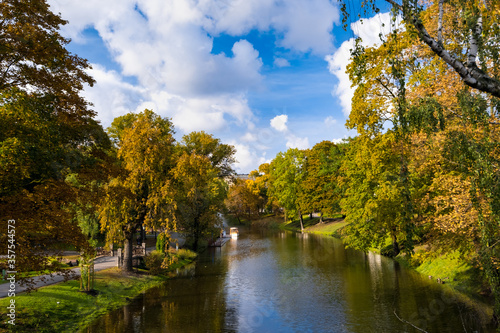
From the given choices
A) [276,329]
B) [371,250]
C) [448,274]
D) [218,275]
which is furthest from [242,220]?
[276,329]

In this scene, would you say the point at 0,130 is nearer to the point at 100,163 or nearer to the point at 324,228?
the point at 100,163

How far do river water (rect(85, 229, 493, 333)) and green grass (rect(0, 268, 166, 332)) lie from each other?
0.93m

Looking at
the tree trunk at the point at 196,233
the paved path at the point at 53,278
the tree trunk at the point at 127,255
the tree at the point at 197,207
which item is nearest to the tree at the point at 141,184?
the tree trunk at the point at 127,255

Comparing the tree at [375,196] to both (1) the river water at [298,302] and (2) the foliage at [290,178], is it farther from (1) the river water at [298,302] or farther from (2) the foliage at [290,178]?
(2) the foliage at [290,178]

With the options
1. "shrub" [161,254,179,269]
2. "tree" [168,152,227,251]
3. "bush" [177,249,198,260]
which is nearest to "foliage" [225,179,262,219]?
"tree" [168,152,227,251]

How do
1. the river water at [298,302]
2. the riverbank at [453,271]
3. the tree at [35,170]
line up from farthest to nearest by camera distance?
the riverbank at [453,271], the river water at [298,302], the tree at [35,170]

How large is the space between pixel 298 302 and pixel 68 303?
12.5m

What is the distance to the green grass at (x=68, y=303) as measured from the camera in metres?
14.1

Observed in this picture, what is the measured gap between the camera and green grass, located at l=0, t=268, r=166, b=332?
14102 millimetres

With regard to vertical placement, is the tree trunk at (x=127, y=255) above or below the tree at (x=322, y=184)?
below

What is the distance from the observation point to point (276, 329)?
14969 millimetres

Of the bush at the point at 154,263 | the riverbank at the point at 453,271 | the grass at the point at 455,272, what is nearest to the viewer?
the riverbank at the point at 453,271

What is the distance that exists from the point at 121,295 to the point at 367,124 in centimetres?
1937

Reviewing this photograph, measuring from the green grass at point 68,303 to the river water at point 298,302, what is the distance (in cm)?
93
